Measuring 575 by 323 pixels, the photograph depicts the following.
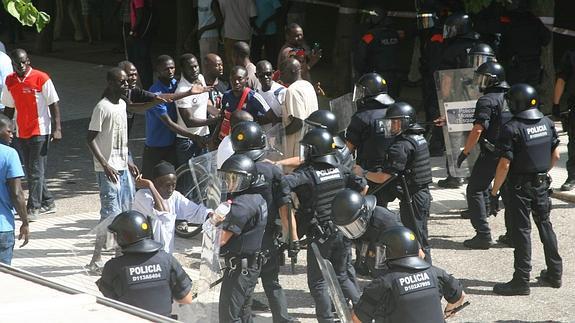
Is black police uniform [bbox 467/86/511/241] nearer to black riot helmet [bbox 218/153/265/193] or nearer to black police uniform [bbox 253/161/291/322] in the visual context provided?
black police uniform [bbox 253/161/291/322]

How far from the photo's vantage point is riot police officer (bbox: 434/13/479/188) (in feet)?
40.8

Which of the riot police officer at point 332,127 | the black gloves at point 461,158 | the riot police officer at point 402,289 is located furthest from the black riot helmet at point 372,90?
the riot police officer at point 402,289

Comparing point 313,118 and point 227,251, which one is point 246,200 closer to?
point 227,251

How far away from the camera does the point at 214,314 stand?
810 centimetres

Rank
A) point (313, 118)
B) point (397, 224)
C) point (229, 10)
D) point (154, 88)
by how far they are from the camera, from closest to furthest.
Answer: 1. point (397, 224)
2. point (313, 118)
3. point (154, 88)
4. point (229, 10)

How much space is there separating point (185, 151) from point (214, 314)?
315 centimetres

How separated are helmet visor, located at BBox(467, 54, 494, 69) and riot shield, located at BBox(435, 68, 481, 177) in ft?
0.23

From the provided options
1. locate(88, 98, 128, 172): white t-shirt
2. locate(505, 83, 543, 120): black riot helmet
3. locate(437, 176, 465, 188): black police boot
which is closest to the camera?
locate(505, 83, 543, 120): black riot helmet

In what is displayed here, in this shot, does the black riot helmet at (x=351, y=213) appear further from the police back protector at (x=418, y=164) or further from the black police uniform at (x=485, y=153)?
the black police uniform at (x=485, y=153)

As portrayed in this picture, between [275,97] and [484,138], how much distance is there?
202 cm

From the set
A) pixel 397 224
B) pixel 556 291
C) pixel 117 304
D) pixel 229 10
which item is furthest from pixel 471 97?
pixel 117 304

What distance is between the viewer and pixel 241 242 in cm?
779

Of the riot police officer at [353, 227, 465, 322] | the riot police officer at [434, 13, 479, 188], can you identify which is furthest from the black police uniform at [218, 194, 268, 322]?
the riot police officer at [434, 13, 479, 188]

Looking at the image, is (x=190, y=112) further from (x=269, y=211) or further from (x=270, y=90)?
(x=269, y=211)
